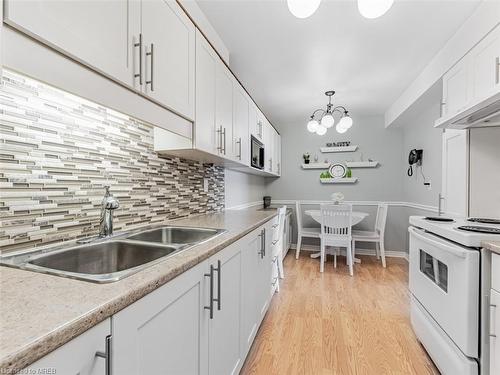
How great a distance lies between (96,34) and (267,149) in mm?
3014

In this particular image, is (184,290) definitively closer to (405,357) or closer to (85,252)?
(85,252)

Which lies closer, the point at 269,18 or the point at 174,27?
the point at 174,27

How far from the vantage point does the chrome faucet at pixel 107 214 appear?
1.17m

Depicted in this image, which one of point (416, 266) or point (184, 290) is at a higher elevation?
point (184, 290)

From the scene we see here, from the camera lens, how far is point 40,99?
0.97m

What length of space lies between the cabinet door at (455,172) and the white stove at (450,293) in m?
0.43

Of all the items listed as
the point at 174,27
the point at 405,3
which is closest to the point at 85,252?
the point at 174,27

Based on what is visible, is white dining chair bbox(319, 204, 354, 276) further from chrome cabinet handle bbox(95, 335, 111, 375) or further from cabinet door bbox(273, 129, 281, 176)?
chrome cabinet handle bbox(95, 335, 111, 375)

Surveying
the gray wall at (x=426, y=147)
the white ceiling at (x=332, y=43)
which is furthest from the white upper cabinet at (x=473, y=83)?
the gray wall at (x=426, y=147)

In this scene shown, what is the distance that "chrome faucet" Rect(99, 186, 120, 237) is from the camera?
117 centimetres

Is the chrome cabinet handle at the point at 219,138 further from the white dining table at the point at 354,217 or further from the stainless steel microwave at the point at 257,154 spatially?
the white dining table at the point at 354,217

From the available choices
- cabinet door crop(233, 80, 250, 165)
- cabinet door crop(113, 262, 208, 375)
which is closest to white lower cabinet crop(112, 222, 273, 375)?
cabinet door crop(113, 262, 208, 375)

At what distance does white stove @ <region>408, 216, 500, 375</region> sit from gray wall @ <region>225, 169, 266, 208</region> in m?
2.00

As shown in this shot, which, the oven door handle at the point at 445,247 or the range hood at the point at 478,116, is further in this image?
the range hood at the point at 478,116
